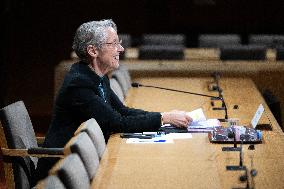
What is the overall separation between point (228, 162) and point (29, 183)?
124 centimetres

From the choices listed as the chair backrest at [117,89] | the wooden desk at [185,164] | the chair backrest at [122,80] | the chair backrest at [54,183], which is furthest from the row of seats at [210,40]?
the chair backrest at [54,183]

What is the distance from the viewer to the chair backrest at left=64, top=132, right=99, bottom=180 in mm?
2932

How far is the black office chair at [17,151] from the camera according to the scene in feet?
12.0

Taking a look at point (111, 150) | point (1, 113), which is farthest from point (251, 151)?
point (1, 113)

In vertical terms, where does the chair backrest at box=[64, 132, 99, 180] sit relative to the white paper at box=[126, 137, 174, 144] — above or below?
above

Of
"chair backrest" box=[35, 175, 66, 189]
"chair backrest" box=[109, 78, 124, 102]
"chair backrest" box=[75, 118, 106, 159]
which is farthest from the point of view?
"chair backrest" box=[109, 78, 124, 102]

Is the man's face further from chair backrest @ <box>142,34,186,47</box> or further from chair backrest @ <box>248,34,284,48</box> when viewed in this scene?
chair backrest @ <box>248,34,284,48</box>

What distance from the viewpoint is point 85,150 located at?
298 cm

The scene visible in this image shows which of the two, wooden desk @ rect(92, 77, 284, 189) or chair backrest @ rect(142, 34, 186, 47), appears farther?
chair backrest @ rect(142, 34, 186, 47)

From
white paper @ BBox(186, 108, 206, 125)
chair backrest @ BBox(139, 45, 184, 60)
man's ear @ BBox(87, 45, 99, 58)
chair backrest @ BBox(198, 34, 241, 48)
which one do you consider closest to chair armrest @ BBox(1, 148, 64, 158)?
man's ear @ BBox(87, 45, 99, 58)

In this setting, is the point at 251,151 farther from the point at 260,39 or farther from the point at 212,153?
the point at 260,39

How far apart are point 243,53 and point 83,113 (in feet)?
12.6

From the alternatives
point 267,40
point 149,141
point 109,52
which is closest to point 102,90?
point 109,52

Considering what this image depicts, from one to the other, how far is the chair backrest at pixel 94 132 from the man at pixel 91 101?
0.29 meters
